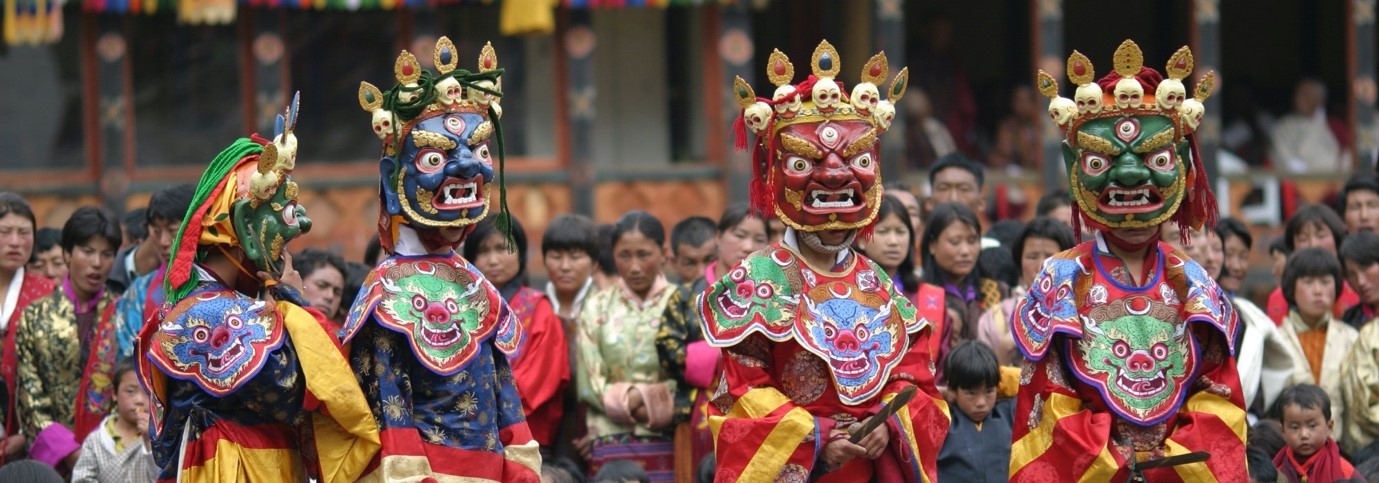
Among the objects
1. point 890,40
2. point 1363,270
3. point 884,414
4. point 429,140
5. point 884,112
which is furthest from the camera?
point 890,40

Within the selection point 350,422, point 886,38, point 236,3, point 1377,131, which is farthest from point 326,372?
point 1377,131

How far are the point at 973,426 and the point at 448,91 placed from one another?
239 centimetres

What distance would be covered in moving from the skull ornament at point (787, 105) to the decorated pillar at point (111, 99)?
21.7 ft

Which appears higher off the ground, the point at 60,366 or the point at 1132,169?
the point at 1132,169

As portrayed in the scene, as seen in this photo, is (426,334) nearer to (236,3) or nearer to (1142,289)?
(1142,289)

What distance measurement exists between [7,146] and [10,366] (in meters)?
4.53

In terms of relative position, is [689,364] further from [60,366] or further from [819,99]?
[60,366]

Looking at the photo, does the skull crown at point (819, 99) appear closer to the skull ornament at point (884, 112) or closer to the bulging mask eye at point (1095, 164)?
the skull ornament at point (884, 112)

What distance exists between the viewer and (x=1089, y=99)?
6355 millimetres

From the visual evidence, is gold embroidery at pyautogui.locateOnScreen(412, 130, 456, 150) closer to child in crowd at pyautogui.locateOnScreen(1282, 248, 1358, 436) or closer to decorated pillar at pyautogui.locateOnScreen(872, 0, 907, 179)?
child in crowd at pyautogui.locateOnScreen(1282, 248, 1358, 436)

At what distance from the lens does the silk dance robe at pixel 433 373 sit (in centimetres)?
609

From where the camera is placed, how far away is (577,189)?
12.9 meters

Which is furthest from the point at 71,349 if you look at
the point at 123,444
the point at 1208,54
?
the point at 1208,54

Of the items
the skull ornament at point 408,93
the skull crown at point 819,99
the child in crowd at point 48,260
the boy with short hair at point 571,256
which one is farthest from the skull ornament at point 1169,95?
the child in crowd at point 48,260
